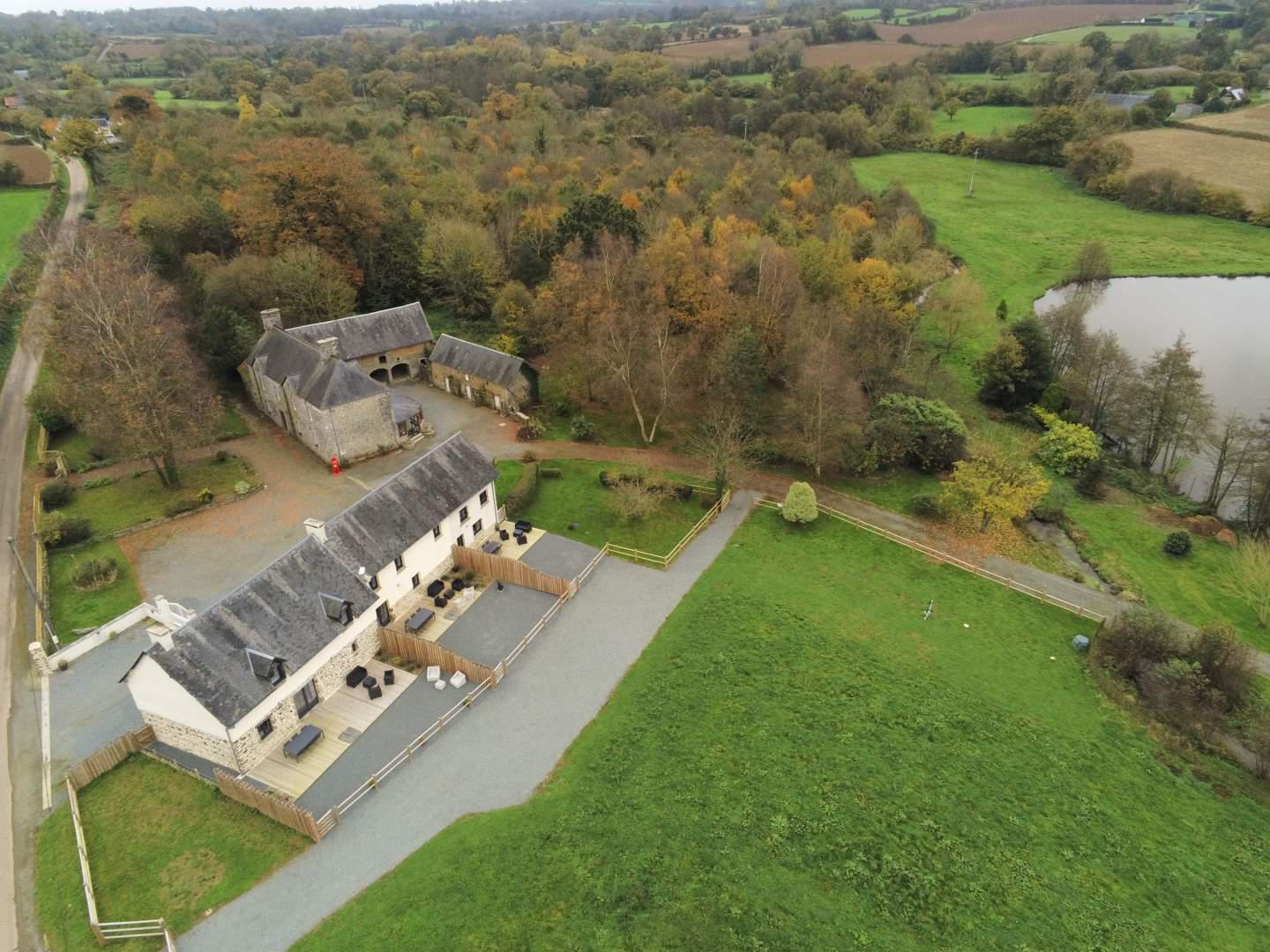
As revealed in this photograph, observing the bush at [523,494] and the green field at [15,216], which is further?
the green field at [15,216]

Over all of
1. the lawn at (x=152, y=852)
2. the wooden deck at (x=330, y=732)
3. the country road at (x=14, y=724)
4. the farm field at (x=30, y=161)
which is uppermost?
the farm field at (x=30, y=161)

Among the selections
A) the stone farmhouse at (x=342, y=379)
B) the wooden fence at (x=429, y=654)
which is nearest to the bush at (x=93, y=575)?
the stone farmhouse at (x=342, y=379)

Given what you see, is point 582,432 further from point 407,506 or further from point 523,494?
point 407,506

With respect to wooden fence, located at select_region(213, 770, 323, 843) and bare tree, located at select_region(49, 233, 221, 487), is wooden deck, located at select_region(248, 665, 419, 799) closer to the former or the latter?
wooden fence, located at select_region(213, 770, 323, 843)

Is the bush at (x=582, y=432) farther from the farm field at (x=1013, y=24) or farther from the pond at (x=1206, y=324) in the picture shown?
the farm field at (x=1013, y=24)

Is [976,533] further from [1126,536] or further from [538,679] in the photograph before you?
[538,679]
